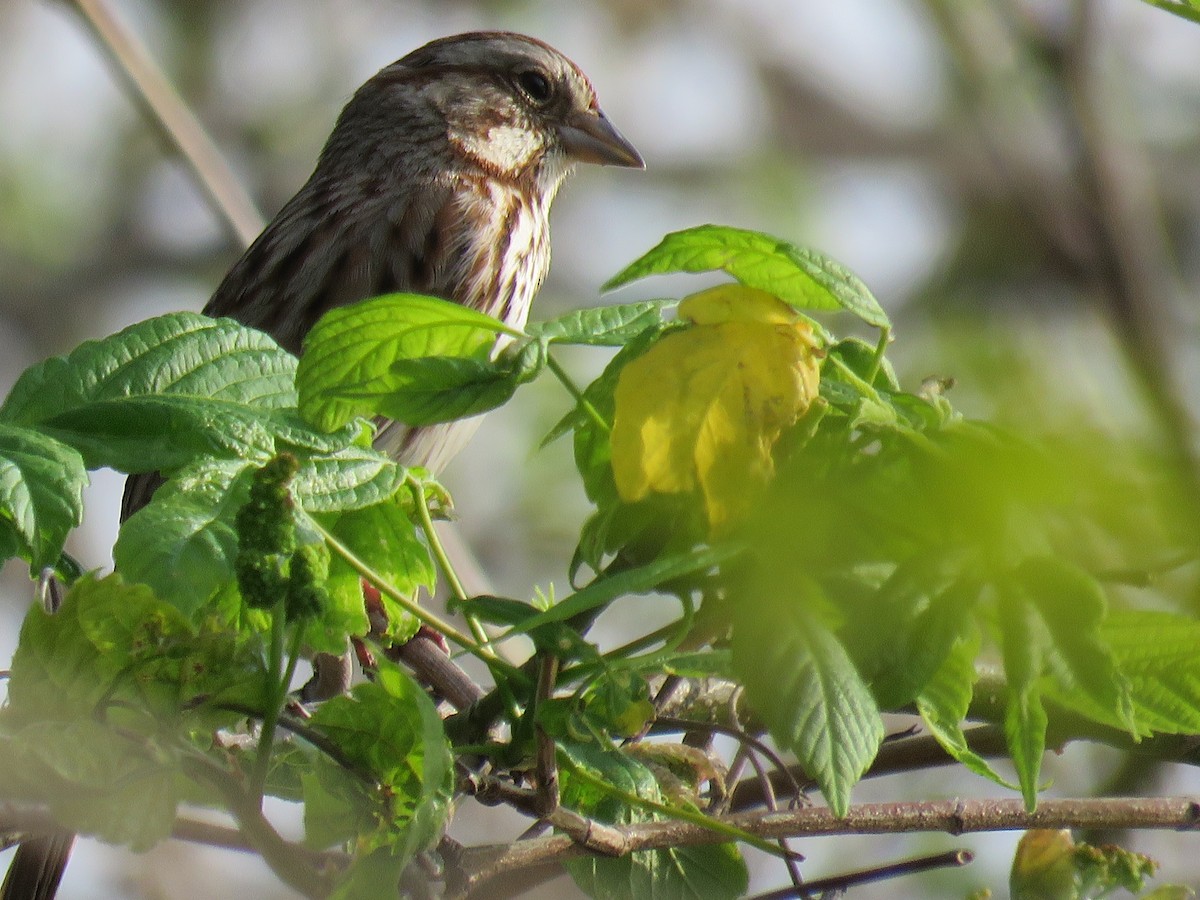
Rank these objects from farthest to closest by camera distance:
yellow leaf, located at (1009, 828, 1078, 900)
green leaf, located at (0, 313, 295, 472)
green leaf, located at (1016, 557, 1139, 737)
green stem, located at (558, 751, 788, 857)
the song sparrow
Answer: the song sparrow, yellow leaf, located at (1009, 828, 1078, 900), green leaf, located at (0, 313, 295, 472), green stem, located at (558, 751, 788, 857), green leaf, located at (1016, 557, 1139, 737)

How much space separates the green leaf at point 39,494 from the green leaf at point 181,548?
0.15 feet

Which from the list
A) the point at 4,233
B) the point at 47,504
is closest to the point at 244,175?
the point at 4,233

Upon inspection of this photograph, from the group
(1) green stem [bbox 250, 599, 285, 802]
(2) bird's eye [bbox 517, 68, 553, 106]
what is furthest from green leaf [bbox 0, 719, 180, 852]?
(2) bird's eye [bbox 517, 68, 553, 106]

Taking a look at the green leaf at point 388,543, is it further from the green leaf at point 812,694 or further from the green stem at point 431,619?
the green leaf at point 812,694

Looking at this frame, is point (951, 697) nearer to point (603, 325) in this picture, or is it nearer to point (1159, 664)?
point (1159, 664)

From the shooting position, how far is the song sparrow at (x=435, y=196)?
3.06 meters

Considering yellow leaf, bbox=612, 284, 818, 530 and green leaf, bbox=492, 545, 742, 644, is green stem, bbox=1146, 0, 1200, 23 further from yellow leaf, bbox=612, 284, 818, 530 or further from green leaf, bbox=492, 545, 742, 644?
green leaf, bbox=492, 545, 742, 644

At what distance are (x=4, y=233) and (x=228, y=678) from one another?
654 centimetres

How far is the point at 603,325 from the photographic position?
1057mm

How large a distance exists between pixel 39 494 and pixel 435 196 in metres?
2.36

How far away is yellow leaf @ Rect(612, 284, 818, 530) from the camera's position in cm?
94

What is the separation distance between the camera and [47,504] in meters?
1.08

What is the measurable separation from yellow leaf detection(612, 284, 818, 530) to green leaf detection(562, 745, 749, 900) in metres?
0.26

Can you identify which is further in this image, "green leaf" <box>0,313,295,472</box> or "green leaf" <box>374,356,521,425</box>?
"green leaf" <box>0,313,295,472</box>
